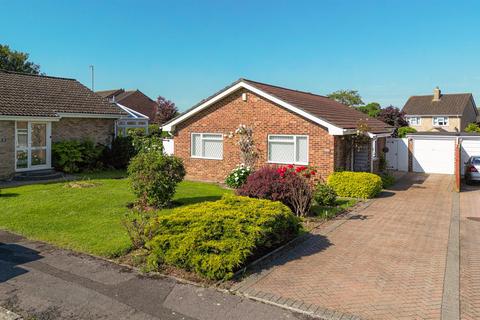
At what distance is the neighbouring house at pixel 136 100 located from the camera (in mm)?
49375

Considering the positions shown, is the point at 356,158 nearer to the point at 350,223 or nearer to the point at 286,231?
the point at 350,223

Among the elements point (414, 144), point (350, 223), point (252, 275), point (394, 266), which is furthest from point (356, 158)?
point (252, 275)

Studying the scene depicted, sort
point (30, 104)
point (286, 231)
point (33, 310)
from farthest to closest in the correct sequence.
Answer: point (30, 104)
point (286, 231)
point (33, 310)

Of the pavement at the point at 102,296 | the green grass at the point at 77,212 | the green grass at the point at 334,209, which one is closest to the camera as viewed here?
the pavement at the point at 102,296

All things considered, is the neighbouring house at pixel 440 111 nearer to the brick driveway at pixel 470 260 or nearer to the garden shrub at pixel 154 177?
the brick driveway at pixel 470 260

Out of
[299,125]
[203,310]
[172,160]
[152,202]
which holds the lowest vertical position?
[203,310]

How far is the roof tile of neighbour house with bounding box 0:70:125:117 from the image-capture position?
1759 cm

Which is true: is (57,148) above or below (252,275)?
above

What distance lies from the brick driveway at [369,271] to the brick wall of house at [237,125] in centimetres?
488

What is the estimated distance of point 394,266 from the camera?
23.4 ft

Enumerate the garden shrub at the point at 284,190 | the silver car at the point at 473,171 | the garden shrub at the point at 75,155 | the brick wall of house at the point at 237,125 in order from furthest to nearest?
the silver car at the point at 473,171
the garden shrub at the point at 75,155
the brick wall of house at the point at 237,125
the garden shrub at the point at 284,190

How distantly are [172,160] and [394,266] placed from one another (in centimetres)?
644

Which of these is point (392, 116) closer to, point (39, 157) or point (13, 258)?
point (39, 157)

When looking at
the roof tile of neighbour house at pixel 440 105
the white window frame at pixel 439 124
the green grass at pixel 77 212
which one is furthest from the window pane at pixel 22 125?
the white window frame at pixel 439 124
